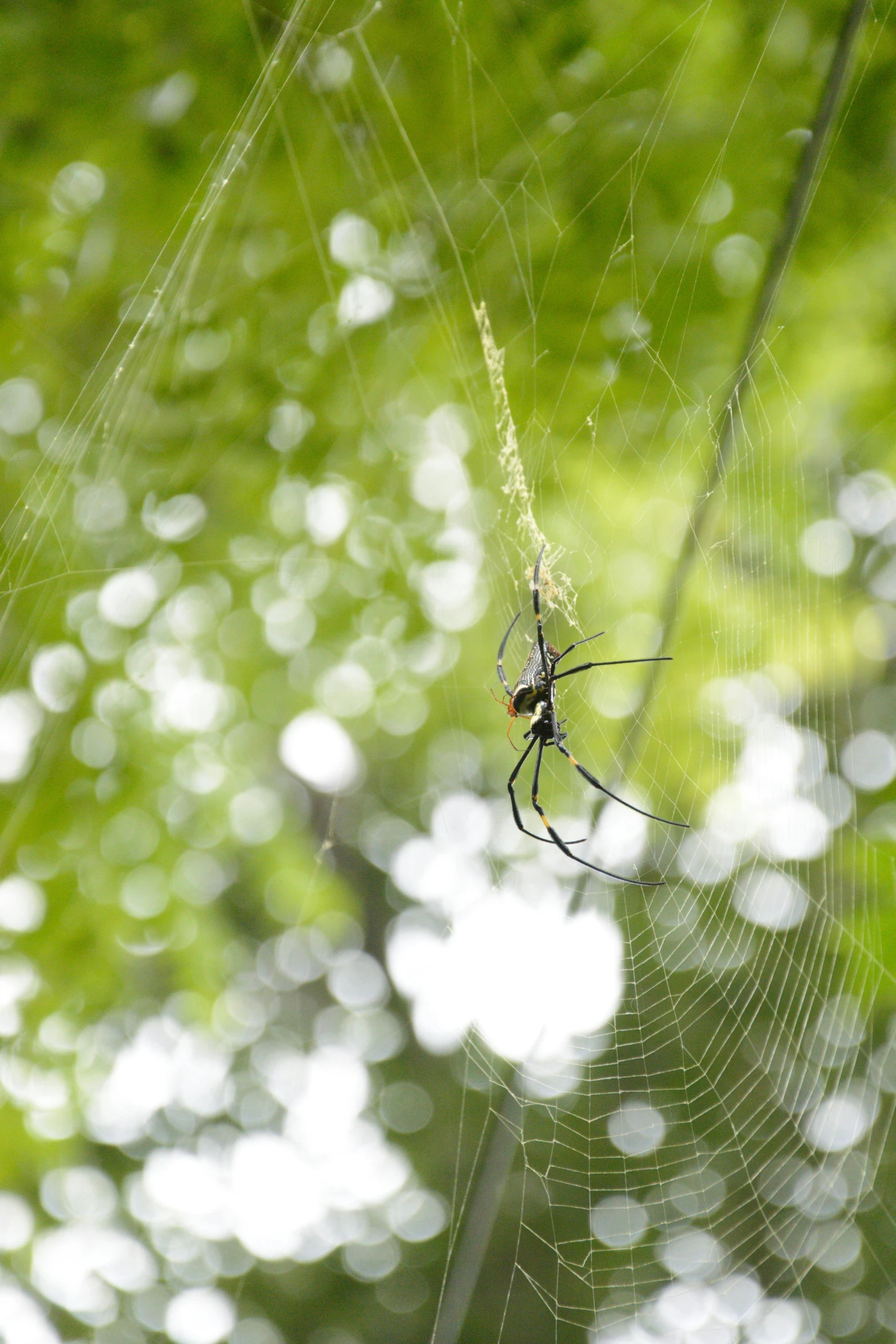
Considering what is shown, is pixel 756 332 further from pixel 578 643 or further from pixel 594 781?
pixel 594 781

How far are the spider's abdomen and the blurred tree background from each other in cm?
14

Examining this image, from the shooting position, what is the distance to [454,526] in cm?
343

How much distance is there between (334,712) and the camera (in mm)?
4164

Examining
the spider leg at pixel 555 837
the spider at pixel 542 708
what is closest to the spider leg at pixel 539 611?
the spider at pixel 542 708

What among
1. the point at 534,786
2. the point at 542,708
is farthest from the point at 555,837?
the point at 542,708

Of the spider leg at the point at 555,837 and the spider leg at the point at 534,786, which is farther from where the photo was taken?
the spider leg at the point at 534,786

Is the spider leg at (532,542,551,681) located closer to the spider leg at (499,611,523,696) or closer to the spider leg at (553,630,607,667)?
the spider leg at (553,630,607,667)

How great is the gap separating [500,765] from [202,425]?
2.24 meters

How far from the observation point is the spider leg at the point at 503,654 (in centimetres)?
321

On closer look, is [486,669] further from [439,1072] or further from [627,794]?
[439,1072]

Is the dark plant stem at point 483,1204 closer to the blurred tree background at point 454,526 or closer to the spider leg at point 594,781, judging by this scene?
the blurred tree background at point 454,526

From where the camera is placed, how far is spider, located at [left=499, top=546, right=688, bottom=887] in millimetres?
2869

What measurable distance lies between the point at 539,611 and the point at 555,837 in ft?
3.01

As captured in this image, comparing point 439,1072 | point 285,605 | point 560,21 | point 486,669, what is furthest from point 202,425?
point 439,1072
